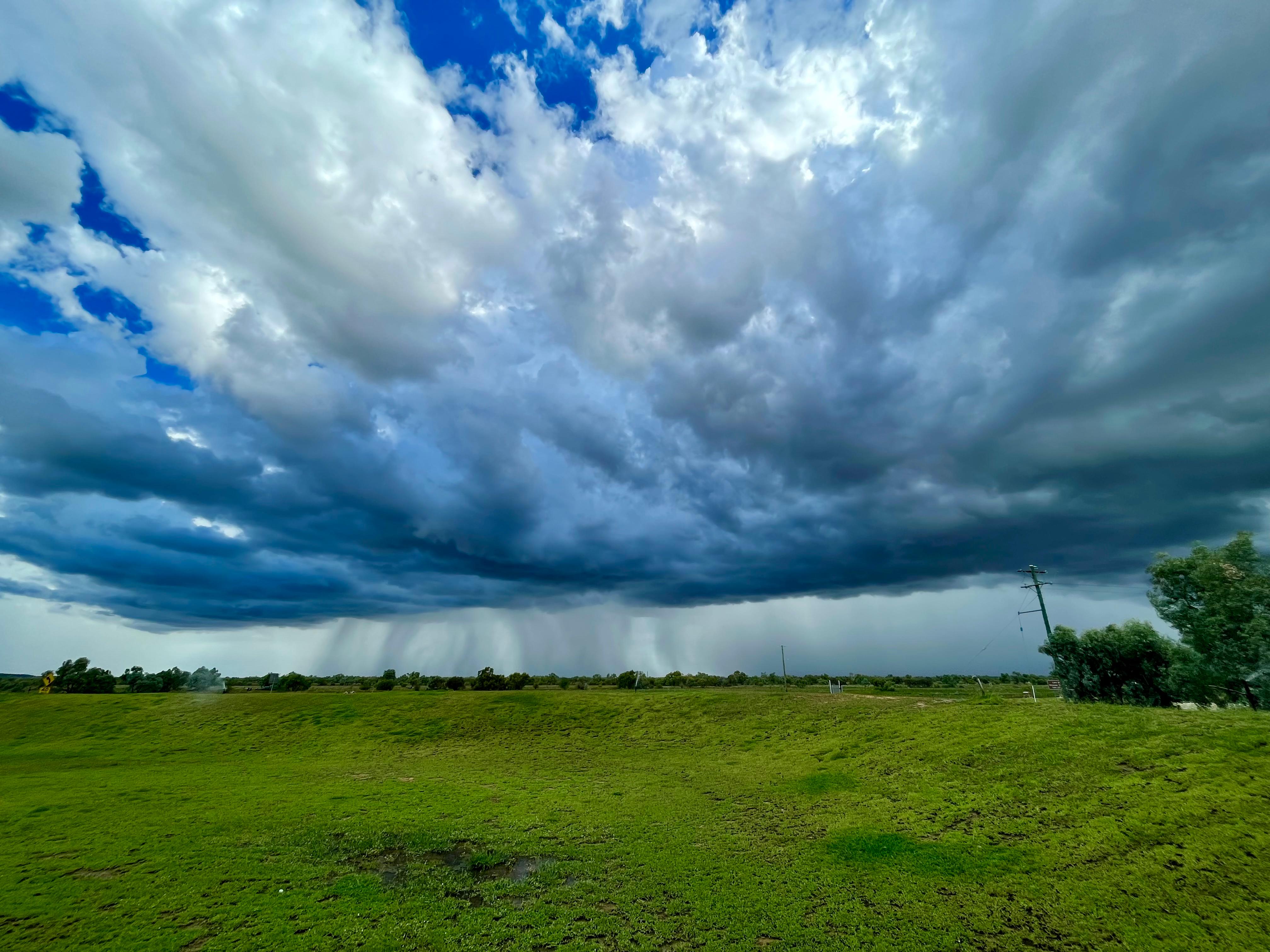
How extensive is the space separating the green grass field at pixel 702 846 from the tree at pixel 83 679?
266 ft

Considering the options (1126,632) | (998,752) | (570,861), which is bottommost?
(570,861)

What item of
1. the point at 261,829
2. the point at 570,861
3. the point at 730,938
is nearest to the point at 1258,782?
the point at 730,938

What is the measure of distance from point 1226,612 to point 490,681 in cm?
9599

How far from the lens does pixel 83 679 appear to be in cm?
9831

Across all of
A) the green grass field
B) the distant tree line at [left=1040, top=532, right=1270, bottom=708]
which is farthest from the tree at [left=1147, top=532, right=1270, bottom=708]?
the green grass field

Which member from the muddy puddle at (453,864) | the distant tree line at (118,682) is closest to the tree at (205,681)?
the distant tree line at (118,682)

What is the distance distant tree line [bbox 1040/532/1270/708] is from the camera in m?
37.6

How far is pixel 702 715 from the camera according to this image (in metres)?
56.5

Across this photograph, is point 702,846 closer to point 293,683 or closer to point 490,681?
point 490,681

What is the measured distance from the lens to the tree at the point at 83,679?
96.3 meters

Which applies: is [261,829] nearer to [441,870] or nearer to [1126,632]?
[441,870]

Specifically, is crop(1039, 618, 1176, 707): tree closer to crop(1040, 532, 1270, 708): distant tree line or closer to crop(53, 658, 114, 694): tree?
crop(1040, 532, 1270, 708): distant tree line

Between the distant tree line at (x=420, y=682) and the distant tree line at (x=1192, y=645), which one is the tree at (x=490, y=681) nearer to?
the distant tree line at (x=420, y=682)

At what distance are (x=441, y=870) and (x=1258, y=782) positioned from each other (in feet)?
94.6
